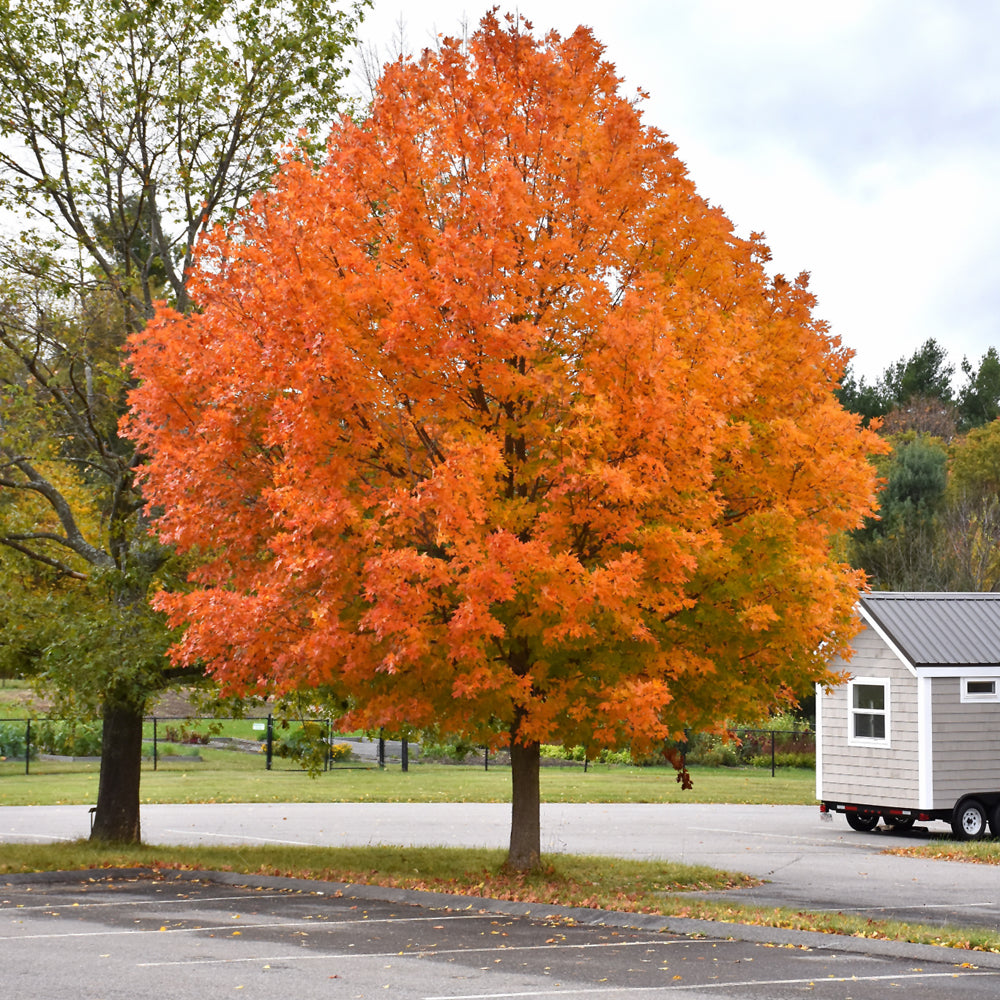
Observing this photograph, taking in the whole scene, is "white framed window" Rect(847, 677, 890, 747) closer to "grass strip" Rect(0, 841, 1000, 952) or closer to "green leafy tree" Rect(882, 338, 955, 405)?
"grass strip" Rect(0, 841, 1000, 952)

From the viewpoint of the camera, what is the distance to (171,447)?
14.0m

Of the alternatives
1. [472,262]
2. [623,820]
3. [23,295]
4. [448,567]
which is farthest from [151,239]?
[623,820]

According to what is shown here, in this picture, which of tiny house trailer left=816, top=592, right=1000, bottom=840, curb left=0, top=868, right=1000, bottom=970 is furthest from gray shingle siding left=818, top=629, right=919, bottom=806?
curb left=0, top=868, right=1000, bottom=970

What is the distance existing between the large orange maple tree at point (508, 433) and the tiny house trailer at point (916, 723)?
839cm

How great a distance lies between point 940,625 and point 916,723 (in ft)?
7.29

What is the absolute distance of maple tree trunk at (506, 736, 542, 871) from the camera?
15.1m

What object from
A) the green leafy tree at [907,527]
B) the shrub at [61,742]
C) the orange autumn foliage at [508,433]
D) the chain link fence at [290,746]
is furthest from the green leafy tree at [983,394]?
the orange autumn foliage at [508,433]

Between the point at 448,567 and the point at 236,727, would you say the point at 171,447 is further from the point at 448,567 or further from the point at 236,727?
the point at 236,727

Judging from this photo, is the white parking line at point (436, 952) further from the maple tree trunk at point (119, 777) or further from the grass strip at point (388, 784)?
the grass strip at point (388, 784)

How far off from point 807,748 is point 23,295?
2684cm

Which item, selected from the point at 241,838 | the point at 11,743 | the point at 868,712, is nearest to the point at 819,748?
the point at 868,712

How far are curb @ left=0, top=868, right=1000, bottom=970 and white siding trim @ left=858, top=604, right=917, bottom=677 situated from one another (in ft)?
37.5

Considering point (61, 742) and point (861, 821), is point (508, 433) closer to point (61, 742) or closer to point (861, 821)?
point (861, 821)

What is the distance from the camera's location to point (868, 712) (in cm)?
2316
